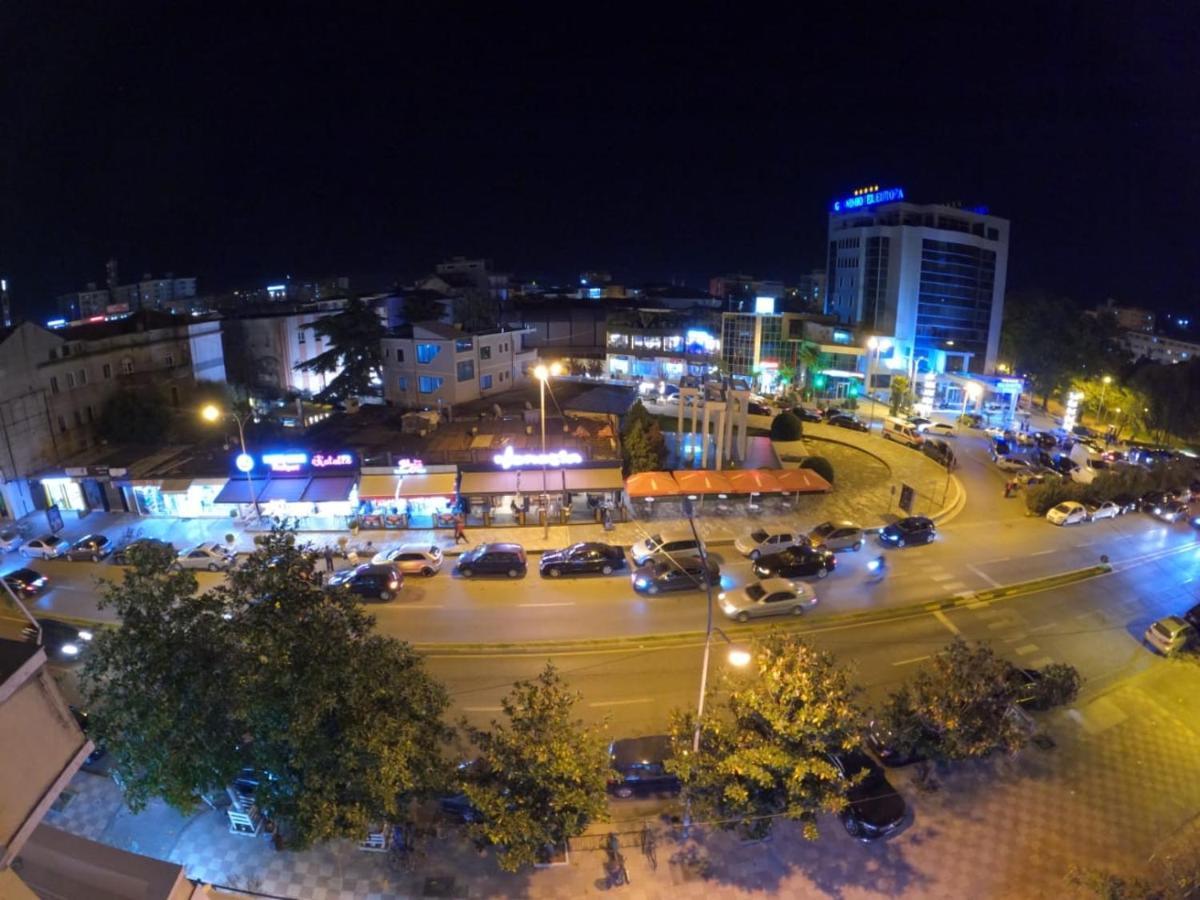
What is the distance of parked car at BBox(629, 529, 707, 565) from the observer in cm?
2645

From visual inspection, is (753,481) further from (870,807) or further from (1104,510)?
(870,807)

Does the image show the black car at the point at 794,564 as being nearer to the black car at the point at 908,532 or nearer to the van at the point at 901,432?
the black car at the point at 908,532

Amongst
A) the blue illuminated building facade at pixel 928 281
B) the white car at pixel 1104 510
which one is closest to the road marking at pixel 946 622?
the white car at pixel 1104 510

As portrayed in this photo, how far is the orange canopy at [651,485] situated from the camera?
31.6 meters

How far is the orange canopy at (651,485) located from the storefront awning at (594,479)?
608 millimetres

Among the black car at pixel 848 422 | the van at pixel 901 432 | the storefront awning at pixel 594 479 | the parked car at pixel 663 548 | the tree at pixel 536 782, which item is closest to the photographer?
the tree at pixel 536 782

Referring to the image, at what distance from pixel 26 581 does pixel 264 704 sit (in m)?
20.9

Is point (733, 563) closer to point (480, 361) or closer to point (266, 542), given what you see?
point (266, 542)

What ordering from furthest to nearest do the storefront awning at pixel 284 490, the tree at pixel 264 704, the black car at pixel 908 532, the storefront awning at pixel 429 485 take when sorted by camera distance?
the storefront awning at pixel 284 490 < the storefront awning at pixel 429 485 < the black car at pixel 908 532 < the tree at pixel 264 704

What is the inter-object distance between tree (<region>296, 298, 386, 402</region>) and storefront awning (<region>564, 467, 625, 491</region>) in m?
22.0

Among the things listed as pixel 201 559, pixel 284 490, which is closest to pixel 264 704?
pixel 201 559

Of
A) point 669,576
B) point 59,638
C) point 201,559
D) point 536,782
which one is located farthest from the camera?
point 201,559

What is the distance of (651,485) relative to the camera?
32.1m

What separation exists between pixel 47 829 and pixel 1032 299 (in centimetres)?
8067
